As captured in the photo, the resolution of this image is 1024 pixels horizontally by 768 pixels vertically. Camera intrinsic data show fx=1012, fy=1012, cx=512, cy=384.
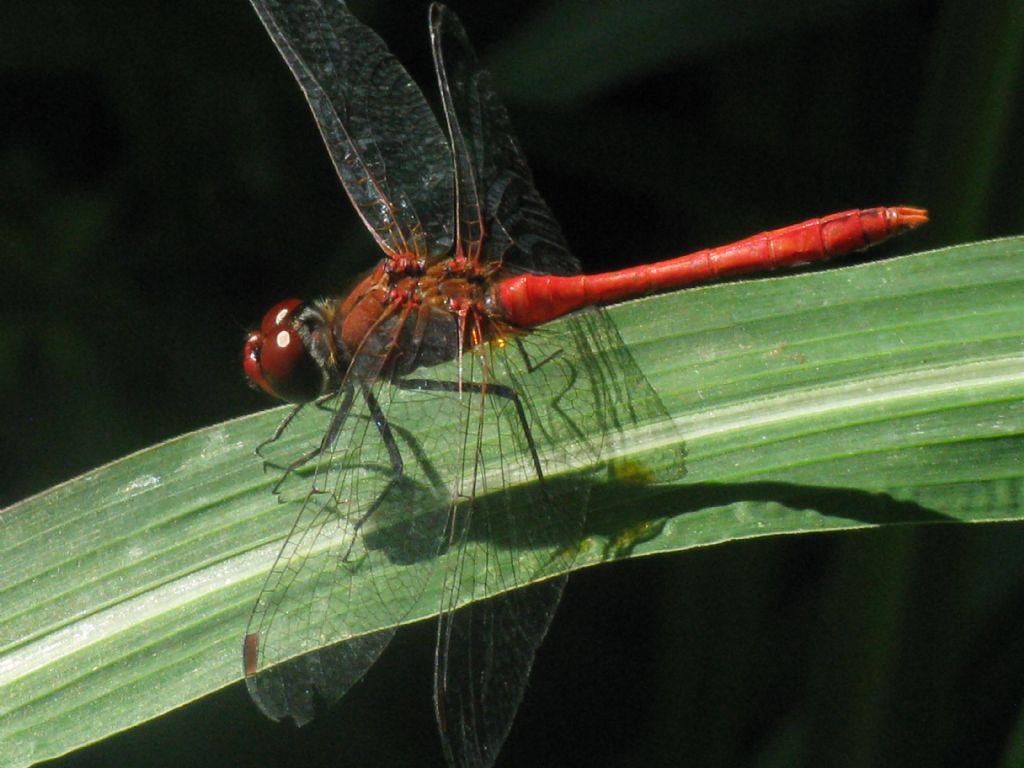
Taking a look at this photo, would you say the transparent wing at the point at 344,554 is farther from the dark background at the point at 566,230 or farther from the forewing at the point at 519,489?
the dark background at the point at 566,230

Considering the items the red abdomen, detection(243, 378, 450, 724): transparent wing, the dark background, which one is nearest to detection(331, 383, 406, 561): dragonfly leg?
detection(243, 378, 450, 724): transparent wing

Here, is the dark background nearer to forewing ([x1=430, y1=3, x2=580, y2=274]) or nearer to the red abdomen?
the red abdomen

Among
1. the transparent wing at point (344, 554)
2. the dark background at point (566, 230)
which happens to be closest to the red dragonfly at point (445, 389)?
the transparent wing at point (344, 554)

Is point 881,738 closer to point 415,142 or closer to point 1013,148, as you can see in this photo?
point 1013,148

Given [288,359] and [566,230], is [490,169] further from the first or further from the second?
[566,230]

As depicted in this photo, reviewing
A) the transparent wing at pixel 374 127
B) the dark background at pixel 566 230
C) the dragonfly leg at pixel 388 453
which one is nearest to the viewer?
the dragonfly leg at pixel 388 453

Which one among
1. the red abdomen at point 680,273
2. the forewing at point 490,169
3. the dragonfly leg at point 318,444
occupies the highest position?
the forewing at point 490,169

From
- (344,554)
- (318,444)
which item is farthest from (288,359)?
(344,554)

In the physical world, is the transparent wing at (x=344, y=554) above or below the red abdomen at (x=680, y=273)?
below
